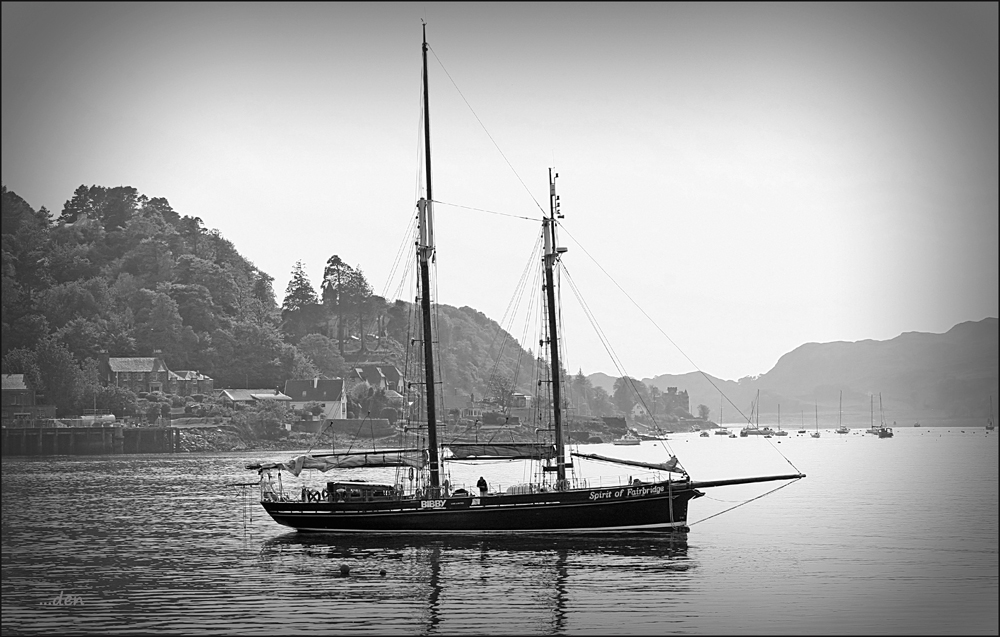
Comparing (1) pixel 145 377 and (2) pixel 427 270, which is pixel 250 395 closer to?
(1) pixel 145 377

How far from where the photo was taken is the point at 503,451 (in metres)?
53.7

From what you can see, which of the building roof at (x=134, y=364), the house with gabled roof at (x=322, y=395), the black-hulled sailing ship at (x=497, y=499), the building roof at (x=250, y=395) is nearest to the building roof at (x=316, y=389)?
the house with gabled roof at (x=322, y=395)

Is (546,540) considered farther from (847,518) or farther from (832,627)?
(847,518)

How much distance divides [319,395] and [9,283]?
66490mm

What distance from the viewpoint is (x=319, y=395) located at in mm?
184000

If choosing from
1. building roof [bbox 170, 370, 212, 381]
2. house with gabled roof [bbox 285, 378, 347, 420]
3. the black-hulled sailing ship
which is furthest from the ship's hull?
building roof [bbox 170, 370, 212, 381]

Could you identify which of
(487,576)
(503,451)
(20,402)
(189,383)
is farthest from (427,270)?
(189,383)

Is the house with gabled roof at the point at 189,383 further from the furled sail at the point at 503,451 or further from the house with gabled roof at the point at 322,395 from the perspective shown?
the furled sail at the point at 503,451

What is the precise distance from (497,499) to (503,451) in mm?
5063

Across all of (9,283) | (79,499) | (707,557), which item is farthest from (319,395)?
(707,557)

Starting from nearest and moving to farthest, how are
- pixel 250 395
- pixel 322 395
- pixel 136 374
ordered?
pixel 136 374
pixel 250 395
pixel 322 395

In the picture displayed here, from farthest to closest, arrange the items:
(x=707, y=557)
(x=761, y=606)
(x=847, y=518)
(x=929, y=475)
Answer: (x=929, y=475), (x=847, y=518), (x=707, y=557), (x=761, y=606)

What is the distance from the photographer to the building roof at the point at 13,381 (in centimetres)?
16400

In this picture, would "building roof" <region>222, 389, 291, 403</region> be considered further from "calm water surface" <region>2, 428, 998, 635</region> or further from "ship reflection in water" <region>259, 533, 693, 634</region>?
"ship reflection in water" <region>259, 533, 693, 634</region>
